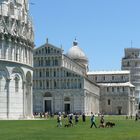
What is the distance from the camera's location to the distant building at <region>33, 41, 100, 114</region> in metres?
140

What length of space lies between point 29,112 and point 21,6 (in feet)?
53.8

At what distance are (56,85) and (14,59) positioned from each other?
71607 mm

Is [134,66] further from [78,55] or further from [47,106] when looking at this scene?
[47,106]

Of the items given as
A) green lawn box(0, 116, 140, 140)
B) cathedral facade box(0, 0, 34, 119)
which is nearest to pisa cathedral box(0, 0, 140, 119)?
cathedral facade box(0, 0, 34, 119)

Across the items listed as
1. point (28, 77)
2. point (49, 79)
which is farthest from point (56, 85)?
point (28, 77)

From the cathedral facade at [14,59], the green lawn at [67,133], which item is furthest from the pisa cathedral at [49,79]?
the green lawn at [67,133]

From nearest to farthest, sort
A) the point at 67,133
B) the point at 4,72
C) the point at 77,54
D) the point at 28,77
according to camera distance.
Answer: the point at 67,133 → the point at 4,72 → the point at 28,77 → the point at 77,54

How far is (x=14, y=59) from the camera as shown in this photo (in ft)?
233

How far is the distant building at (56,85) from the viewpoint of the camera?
140500 millimetres

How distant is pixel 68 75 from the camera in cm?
14088

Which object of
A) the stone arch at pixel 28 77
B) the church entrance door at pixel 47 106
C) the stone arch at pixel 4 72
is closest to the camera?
the stone arch at pixel 4 72

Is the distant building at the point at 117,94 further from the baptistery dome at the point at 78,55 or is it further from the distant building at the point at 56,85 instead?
the distant building at the point at 56,85

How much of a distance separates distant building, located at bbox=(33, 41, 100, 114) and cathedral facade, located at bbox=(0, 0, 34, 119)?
210ft

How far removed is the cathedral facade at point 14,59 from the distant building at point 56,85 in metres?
64.0
